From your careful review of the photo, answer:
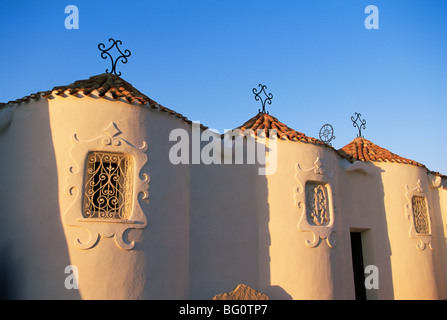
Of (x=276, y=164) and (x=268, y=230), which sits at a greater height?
(x=276, y=164)

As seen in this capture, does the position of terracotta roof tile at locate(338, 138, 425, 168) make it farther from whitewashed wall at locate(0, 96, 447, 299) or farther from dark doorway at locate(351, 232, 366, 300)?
dark doorway at locate(351, 232, 366, 300)

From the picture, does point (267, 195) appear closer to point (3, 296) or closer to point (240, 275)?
point (240, 275)

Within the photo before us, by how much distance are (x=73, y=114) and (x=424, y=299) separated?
984cm

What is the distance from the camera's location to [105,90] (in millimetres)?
7109

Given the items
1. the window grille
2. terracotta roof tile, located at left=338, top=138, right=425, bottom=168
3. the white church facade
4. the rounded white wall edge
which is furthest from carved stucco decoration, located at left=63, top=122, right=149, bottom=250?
the window grille

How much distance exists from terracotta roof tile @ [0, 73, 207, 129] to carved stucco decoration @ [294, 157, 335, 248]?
2.58 meters

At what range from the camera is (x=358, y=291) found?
1040 centimetres

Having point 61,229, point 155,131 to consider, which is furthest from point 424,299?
point 61,229

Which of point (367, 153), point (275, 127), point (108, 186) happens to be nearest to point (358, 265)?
point (367, 153)

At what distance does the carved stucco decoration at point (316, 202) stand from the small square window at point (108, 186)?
3.80 metres

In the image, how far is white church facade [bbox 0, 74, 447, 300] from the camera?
628 centimetres

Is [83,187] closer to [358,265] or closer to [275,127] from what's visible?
[275,127]

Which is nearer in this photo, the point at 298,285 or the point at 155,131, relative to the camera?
the point at 155,131
